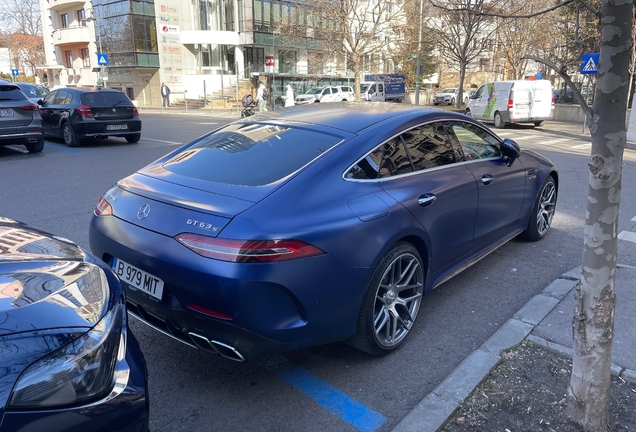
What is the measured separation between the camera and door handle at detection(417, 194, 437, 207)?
11.6 ft

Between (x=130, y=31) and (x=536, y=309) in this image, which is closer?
(x=536, y=309)

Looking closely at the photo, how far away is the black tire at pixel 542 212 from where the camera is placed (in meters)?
5.61

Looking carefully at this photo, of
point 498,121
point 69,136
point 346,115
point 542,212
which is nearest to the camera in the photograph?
point 346,115

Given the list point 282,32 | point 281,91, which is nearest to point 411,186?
point 282,32

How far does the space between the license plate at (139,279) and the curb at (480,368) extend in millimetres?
1494

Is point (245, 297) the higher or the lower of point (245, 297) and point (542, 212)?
the higher

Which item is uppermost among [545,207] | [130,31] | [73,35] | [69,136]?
[73,35]

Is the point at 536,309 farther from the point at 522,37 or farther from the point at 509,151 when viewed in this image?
the point at 522,37

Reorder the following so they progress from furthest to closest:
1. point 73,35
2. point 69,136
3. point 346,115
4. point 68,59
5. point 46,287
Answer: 1. point 68,59
2. point 73,35
3. point 69,136
4. point 346,115
5. point 46,287

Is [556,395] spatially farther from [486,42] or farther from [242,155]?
[486,42]

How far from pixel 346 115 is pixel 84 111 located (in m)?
11.9

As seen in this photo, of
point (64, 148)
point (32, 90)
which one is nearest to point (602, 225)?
point (64, 148)

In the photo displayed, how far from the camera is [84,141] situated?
15.0 meters

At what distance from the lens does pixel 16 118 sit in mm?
11820
